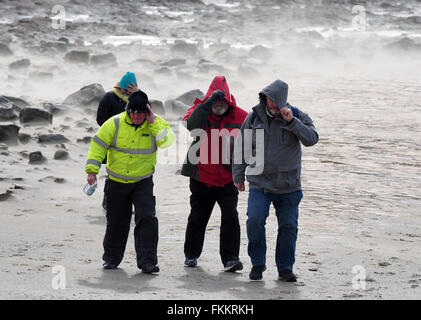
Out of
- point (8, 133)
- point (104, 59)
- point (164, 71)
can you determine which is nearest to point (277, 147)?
point (8, 133)

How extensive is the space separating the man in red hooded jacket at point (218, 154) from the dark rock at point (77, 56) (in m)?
18.9

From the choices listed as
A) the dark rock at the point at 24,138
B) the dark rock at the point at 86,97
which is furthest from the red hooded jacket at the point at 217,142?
the dark rock at the point at 86,97

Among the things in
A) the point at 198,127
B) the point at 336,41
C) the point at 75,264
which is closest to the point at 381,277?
the point at 198,127

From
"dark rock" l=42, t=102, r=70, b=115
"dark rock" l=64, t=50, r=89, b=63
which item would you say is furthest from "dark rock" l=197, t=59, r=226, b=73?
"dark rock" l=42, t=102, r=70, b=115

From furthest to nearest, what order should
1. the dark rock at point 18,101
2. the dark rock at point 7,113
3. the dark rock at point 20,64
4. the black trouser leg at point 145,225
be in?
the dark rock at point 20,64, the dark rock at point 18,101, the dark rock at point 7,113, the black trouser leg at point 145,225

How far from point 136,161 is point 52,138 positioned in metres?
8.13

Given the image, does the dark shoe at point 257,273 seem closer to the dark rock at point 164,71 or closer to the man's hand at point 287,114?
the man's hand at point 287,114

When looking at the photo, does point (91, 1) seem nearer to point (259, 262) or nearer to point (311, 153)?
point (311, 153)

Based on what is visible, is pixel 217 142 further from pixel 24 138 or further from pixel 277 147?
pixel 24 138

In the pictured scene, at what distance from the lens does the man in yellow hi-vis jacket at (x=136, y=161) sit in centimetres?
829

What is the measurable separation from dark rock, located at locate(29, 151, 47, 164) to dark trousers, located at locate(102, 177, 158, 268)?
6.10m

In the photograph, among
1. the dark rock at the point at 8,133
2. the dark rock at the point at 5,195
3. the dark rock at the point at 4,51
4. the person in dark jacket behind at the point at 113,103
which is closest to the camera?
the person in dark jacket behind at the point at 113,103

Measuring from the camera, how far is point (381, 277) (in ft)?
26.9

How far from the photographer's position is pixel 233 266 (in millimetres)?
8406
